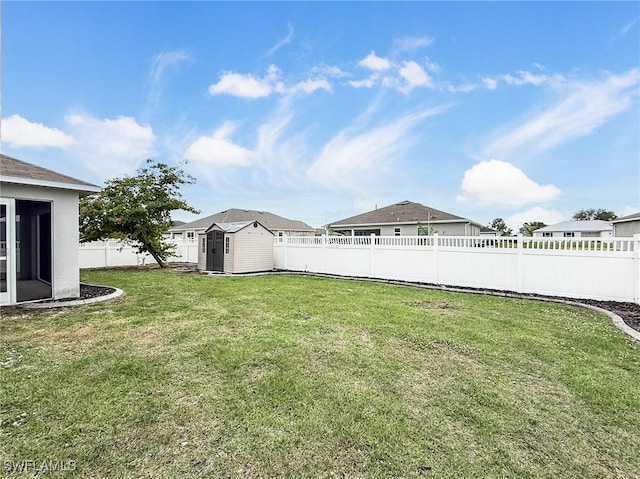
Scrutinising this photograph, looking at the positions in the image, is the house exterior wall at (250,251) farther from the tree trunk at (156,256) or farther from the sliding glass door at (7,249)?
the sliding glass door at (7,249)

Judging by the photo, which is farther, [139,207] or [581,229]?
[581,229]

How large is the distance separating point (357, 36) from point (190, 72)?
6051mm

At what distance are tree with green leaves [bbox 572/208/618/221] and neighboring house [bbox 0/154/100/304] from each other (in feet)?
202

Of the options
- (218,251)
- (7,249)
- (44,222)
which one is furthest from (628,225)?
(44,222)

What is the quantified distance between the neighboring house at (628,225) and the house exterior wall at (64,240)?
A: 23.7 m

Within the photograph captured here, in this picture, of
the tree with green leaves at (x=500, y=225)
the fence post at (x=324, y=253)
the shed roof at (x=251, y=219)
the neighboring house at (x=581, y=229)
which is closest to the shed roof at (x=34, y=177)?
the fence post at (x=324, y=253)

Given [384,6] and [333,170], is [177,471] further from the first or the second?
[333,170]

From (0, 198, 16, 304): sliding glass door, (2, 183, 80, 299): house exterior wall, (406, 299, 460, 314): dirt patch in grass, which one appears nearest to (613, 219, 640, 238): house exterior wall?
(406, 299, 460, 314): dirt patch in grass

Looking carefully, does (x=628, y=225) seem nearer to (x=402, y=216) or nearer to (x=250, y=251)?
(x=402, y=216)

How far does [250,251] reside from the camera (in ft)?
42.6

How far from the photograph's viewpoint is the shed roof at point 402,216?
24.3 metres

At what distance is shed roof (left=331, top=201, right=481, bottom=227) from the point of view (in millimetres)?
24333

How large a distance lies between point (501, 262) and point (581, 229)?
35.0m

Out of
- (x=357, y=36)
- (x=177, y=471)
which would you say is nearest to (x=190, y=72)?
(x=357, y=36)
